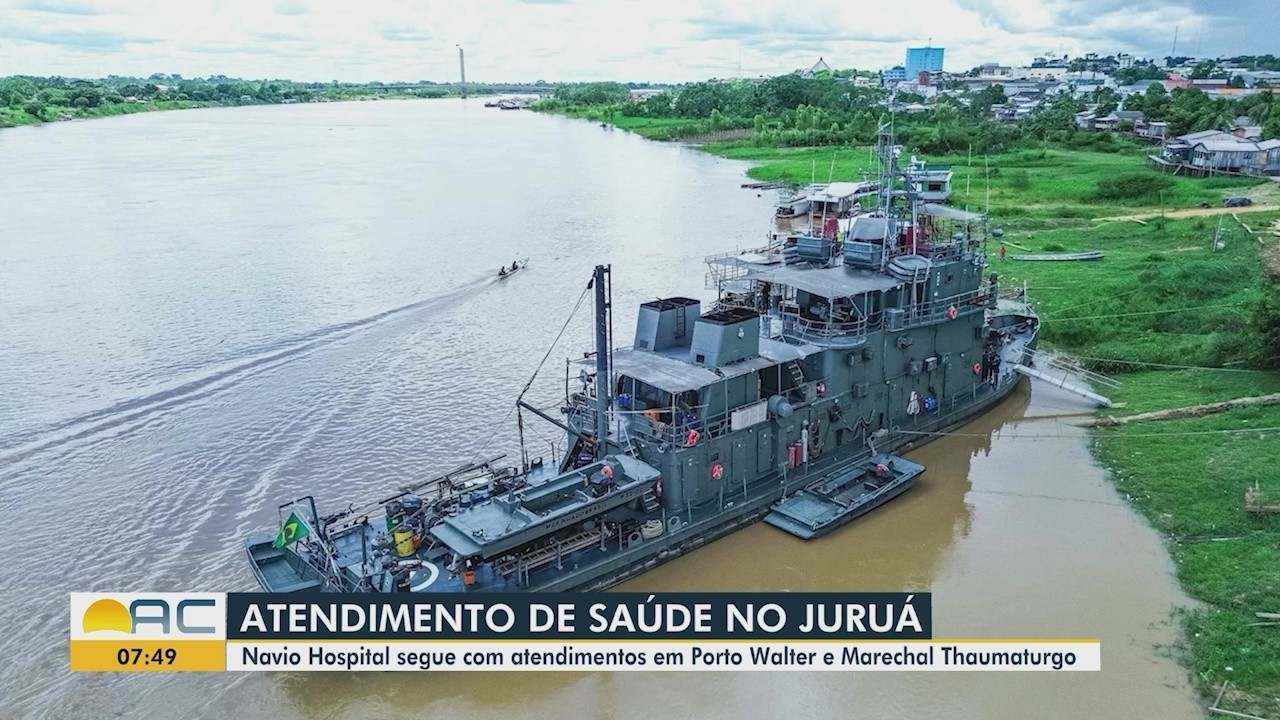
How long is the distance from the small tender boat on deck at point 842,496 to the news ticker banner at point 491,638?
337 cm

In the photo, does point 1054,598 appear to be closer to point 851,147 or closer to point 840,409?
point 840,409

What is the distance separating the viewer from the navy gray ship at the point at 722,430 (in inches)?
638

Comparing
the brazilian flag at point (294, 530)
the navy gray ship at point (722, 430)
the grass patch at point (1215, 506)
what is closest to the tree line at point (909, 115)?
the grass patch at point (1215, 506)

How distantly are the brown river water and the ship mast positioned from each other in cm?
305

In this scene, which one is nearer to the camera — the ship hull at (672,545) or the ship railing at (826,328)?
the ship hull at (672,545)

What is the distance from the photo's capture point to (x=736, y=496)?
1956cm

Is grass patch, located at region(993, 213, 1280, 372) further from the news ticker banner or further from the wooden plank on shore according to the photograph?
the news ticker banner

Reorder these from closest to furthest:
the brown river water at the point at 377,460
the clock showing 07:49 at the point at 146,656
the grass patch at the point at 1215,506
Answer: the grass patch at the point at 1215,506
the brown river water at the point at 377,460
the clock showing 07:49 at the point at 146,656

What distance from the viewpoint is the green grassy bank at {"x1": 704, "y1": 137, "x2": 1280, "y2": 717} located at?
16.0 m

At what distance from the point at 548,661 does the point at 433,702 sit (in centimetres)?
203

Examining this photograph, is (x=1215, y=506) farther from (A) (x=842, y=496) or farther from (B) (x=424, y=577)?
(B) (x=424, y=577)

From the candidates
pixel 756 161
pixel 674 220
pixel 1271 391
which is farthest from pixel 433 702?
pixel 756 161

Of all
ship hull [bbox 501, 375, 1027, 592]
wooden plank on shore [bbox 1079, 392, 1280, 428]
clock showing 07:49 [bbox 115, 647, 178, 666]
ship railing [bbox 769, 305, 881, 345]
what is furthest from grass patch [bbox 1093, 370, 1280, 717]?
clock showing 07:49 [bbox 115, 647, 178, 666]

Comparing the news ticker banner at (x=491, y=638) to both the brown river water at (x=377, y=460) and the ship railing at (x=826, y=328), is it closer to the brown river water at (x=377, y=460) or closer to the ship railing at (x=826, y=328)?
the brown river water at (x=377, y=460)
